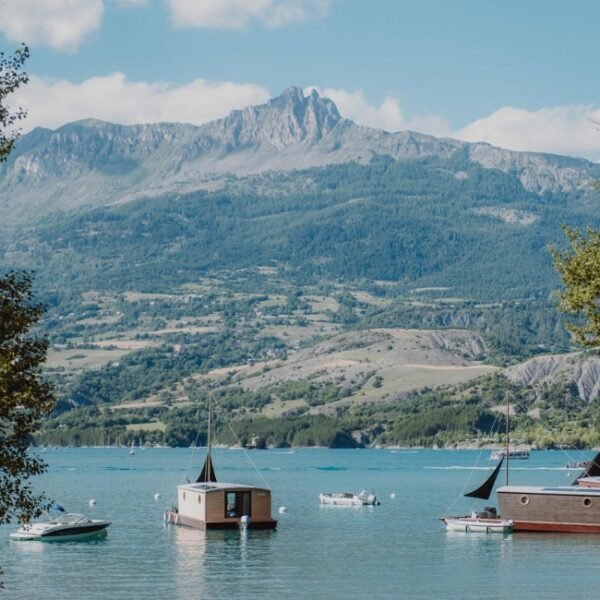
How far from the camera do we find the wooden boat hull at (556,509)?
101 meters

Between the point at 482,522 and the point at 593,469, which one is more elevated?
the point at 593,469

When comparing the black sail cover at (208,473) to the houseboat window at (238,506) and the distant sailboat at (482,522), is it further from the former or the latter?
the distant sailboat at (482,522)

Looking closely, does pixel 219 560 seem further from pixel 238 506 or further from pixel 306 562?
pixel 238 506

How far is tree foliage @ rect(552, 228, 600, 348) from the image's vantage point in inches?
1890

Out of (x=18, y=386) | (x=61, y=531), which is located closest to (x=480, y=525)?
(x=61, y=531)

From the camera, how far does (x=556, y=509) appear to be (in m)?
102

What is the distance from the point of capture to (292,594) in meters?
75.9

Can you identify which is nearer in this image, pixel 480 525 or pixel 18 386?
pixel 18 386

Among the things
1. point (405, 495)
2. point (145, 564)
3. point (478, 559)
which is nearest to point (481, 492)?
point (478, 559)

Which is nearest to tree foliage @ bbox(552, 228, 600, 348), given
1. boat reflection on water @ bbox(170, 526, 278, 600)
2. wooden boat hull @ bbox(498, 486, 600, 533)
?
boat reflection on water @ bbox(170, 526, 278, 600)

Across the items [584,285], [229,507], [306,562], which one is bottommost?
[306,562]

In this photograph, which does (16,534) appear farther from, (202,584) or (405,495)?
(405,495)

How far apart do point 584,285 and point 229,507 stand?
63.3 meters

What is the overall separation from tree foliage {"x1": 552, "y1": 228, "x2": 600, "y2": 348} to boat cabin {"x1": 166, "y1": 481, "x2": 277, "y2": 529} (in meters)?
59.2
